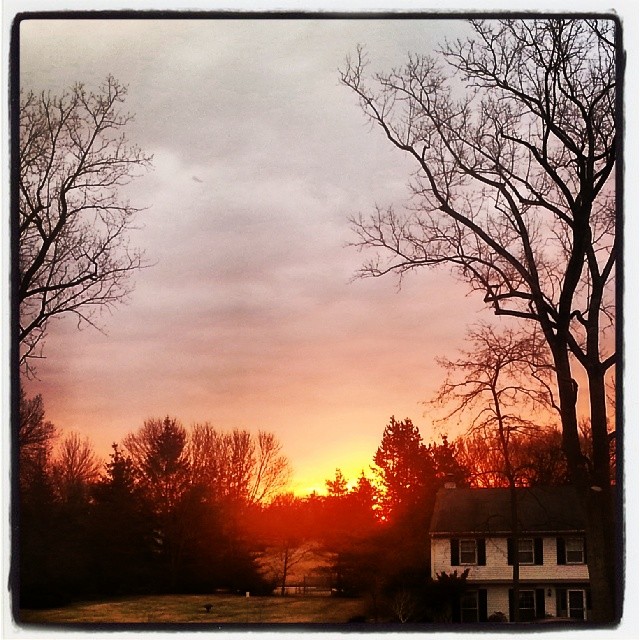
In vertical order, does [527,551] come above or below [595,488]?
below

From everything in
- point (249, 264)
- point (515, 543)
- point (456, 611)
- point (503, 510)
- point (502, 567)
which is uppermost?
point (249, 264)

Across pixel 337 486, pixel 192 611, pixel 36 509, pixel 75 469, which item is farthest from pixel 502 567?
pixel 36 509

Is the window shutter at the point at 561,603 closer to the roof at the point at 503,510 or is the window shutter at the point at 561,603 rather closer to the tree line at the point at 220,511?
the roof at the point at 503,510

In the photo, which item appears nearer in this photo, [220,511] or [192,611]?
[192,611]

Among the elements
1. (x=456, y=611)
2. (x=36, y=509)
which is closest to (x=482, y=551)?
(x=456, y=611)

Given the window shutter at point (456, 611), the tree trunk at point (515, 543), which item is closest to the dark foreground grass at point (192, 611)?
the window shutter at point (456, 611)

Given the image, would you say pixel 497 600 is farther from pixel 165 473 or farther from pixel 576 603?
pixel 165 473

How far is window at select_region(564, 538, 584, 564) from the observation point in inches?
174

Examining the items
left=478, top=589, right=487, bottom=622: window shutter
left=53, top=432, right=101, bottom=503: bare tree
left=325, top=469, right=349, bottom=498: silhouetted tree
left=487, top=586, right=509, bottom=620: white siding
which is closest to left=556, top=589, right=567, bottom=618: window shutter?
left=487, top=586, right=509, bottom=620: white siding

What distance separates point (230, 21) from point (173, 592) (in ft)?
9.88

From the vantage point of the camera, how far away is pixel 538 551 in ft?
14.5

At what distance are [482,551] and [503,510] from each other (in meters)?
0.24

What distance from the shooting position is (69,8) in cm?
452

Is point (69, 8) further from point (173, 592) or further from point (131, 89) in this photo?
point (173, 592)
